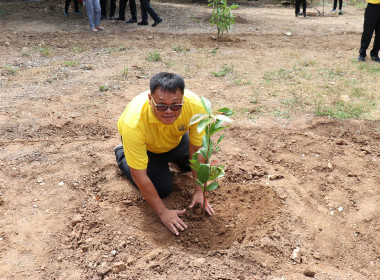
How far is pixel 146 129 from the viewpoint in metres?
2.32

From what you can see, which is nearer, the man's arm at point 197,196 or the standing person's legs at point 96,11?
the man's arm at point 197,196

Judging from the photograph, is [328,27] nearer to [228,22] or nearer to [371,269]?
[228,22]

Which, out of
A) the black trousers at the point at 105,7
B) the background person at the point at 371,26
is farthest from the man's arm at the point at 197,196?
the black trousers at the point at 105,7

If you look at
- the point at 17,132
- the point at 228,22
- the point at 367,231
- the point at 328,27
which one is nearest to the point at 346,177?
the point at 367,231

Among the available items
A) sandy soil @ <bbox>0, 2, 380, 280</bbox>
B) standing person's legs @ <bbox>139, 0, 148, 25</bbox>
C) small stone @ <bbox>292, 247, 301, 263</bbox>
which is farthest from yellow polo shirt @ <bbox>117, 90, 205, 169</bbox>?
standing person's legs @ <bbox>139, 0, 148, 25</bbox>

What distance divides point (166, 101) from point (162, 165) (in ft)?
2.87

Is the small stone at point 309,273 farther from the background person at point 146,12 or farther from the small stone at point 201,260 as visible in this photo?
the background person at point 146,12

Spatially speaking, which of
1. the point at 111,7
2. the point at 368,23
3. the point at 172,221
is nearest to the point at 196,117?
the point at 172,221

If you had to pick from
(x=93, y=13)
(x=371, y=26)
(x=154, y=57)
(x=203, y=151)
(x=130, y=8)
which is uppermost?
(x=130, y=8)

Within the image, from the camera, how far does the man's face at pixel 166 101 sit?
2.08 meters

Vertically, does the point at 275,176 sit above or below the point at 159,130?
below

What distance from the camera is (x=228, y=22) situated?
6699 millimetres

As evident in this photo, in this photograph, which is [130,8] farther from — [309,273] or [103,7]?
[309,273]

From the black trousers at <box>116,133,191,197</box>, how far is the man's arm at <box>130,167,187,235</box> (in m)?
0.33
